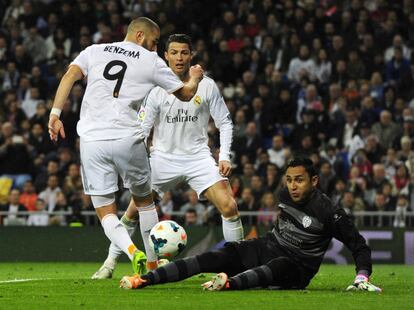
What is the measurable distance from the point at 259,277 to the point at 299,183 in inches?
36.5

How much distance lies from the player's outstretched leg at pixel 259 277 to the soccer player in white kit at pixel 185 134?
8.02ft

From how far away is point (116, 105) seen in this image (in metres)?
10.4

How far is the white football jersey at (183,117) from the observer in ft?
39.1

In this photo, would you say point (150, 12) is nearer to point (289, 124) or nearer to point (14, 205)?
point (289, 124)

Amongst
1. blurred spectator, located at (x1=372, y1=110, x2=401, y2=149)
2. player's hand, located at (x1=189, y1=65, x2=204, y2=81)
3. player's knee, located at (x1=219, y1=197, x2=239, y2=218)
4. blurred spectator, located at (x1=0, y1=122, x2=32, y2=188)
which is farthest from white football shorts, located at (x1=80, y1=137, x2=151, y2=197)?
blurred spectator, located at (x1=0, y1=122, x2=32, y2=188)

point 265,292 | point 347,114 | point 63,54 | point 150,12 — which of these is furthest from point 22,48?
point 265,292

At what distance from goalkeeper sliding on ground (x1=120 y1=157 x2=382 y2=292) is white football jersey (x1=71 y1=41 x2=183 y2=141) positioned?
1655 millimetres

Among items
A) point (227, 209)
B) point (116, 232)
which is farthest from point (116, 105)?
point (227, 209)

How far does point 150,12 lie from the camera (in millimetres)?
24219

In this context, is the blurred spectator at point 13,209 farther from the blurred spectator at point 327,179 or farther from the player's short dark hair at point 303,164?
the player's short dark hair at point 303,164

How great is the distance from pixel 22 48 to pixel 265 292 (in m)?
15.4

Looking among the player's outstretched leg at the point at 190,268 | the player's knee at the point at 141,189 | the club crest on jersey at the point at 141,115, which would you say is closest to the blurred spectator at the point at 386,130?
the club crest on jersey at the point at 141,115

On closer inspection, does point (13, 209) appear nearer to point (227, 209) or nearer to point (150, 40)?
point (227, 209)

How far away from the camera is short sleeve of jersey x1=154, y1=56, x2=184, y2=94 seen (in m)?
10.3
